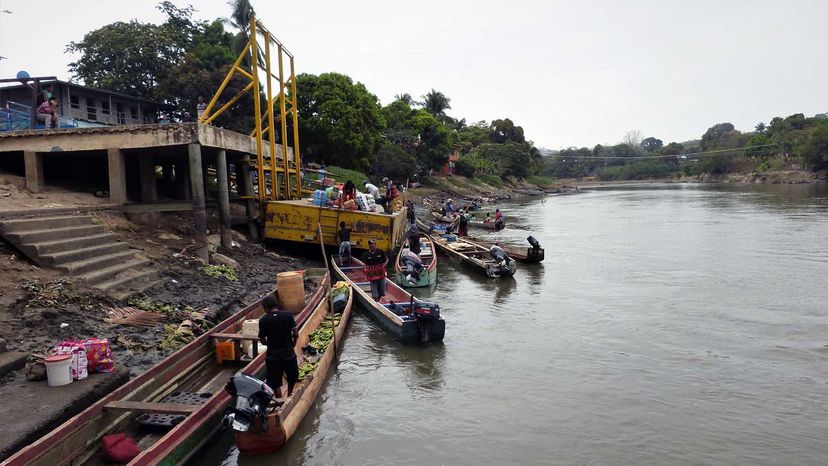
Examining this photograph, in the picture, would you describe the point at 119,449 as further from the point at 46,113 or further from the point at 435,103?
the point at 435,103

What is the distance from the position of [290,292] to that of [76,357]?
507cm

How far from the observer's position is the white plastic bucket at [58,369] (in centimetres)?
623

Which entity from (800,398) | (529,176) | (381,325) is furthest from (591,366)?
(529,176)

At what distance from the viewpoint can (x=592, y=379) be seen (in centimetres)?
911

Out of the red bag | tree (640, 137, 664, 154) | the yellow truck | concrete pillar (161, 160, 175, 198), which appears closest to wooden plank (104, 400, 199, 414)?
the red bag

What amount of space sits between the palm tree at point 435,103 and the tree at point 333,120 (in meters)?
39.4

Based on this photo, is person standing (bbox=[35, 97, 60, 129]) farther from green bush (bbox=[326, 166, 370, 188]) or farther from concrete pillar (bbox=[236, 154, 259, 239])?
green bush (bbox=[326, 166, 370, 188])

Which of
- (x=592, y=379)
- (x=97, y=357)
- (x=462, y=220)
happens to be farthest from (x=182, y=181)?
(x=592, y=379)

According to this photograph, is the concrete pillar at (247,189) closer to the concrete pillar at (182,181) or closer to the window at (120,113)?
the concrete pillar at (182,181)

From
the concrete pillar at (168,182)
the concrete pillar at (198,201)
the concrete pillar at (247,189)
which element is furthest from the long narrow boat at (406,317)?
the concrete pillar at (168,182)

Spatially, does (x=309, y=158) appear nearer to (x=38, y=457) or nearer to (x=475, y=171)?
(x=38, y=457)

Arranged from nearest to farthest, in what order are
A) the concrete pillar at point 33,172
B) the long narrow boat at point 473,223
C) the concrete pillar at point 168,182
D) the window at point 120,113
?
1. the concrete pillar at point 33,172
2. the concrete pillar at point 168,182
3. the window at point 120,113
4. the long narrow boat at point 473,223

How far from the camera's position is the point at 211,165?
22141 millimetres

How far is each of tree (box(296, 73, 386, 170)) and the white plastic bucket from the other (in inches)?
1210
